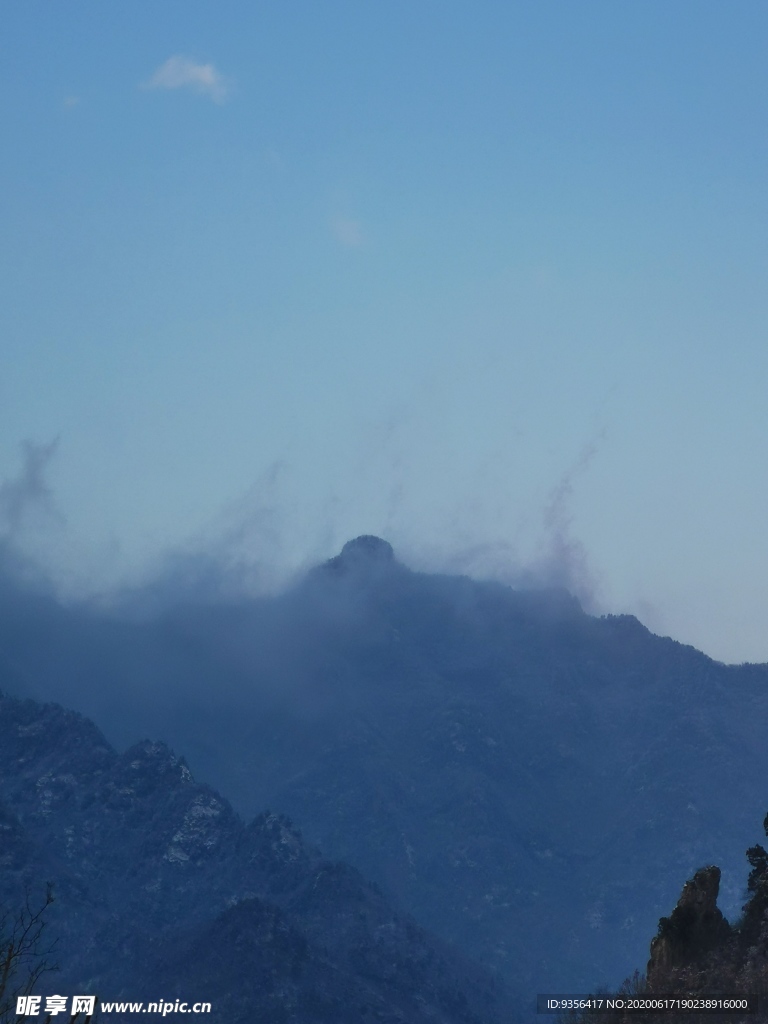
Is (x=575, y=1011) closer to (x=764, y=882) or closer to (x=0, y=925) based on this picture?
(x=764, y=882)

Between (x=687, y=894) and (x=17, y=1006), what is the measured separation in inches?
2491

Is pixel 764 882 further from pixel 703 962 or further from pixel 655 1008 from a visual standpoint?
pixel 655 1008

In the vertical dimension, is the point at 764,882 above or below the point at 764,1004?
above

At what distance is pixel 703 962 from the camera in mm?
106562

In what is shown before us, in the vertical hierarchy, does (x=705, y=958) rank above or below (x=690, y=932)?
below

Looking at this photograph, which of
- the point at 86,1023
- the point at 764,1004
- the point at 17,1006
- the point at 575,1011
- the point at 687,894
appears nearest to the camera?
the point at 86,1023

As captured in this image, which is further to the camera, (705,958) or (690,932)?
(690,932)

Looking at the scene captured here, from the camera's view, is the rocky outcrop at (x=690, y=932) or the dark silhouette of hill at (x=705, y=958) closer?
the dark silhouette of hill at (x=705, y=958)

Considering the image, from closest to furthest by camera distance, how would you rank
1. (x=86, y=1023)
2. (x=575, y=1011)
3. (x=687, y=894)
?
(x=86, y=1023) < (x=575, y=1011) < (x=687, y=894)

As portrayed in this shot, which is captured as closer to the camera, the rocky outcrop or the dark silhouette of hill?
the dark silhouette of hill

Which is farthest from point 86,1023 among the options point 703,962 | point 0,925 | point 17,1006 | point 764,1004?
point 703,962

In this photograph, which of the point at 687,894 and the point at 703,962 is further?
the point at 687,894

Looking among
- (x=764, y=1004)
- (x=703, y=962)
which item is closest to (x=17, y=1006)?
A: (x=764, y=1004)

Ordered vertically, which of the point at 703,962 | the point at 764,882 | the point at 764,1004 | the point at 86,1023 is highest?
the point at 764,882
